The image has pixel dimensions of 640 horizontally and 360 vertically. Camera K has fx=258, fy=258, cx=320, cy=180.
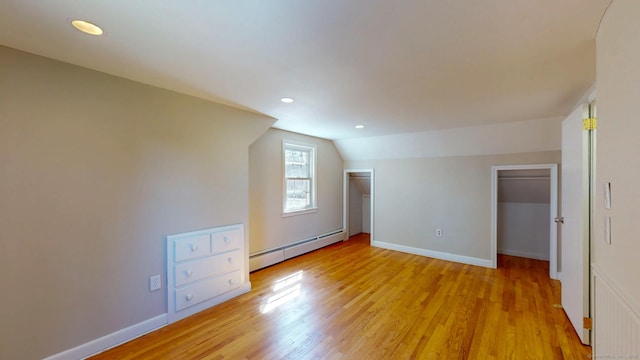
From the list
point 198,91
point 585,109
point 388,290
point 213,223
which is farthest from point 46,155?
point 585,109

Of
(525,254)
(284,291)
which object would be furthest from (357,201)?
(284,291)

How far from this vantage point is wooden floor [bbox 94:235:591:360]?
2.08 meters

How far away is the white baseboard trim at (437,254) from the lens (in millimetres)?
4180

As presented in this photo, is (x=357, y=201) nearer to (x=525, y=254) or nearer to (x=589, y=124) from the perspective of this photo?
(x=525, y=254)

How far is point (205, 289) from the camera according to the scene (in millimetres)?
2791

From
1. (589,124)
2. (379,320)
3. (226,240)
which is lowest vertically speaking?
(379,320)

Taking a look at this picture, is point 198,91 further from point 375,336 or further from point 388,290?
point 388,290

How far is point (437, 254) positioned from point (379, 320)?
2537 mm

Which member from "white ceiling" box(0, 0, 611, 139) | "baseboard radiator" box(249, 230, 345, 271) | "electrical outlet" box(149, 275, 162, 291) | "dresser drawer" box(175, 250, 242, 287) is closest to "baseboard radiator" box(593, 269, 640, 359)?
"white ceiling" box(0, 0, 611, 139)

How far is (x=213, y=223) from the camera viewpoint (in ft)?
9.53

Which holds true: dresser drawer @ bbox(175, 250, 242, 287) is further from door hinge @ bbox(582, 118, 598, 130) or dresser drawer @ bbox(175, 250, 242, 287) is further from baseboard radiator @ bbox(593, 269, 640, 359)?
door hinge @ bbox(582, 118, 598, 130)

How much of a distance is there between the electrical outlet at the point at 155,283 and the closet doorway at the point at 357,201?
391 centimetres

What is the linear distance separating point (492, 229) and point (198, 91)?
4520 mm

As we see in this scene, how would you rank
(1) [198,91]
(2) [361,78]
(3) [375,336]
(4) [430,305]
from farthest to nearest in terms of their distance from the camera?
(4) [430,305] → (1) [198,91] → (3) [375,336] → (2) [361,78]
